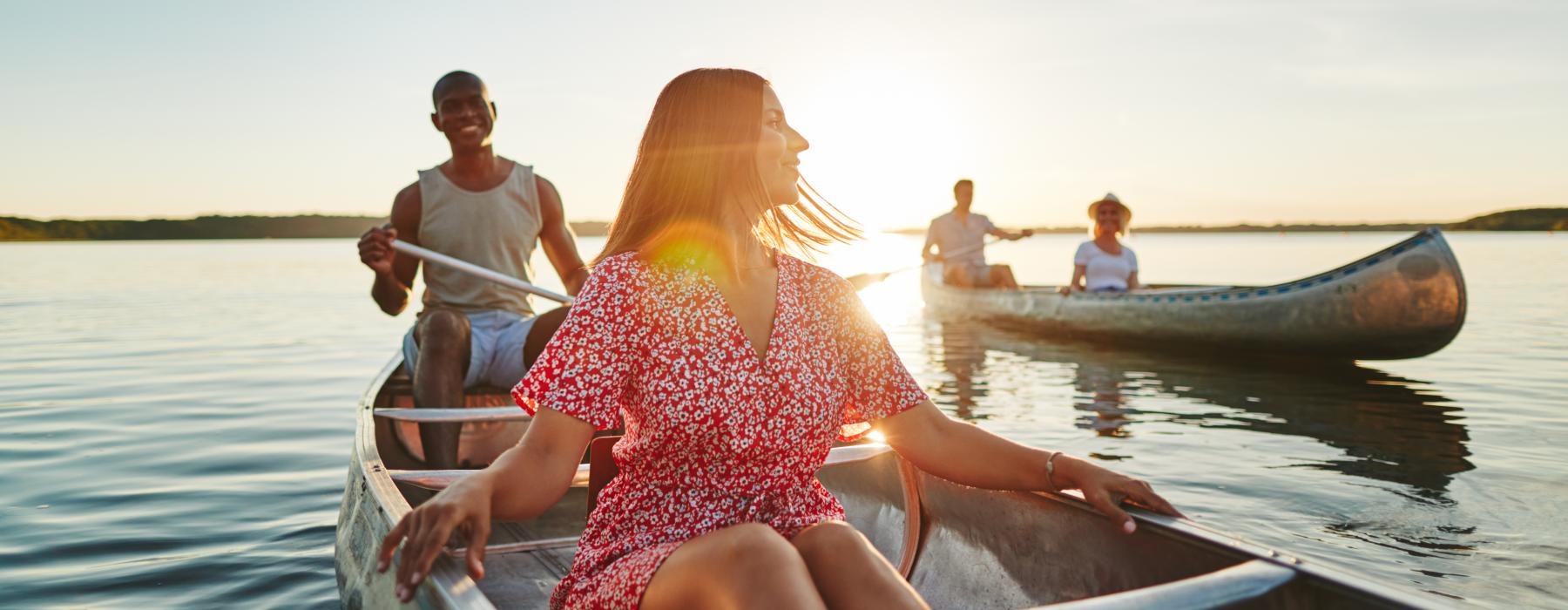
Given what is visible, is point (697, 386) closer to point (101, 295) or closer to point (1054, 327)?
point (1054, 327)

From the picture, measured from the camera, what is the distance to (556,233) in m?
5.39

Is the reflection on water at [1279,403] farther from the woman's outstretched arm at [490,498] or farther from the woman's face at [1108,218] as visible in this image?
the woman's outstretched arm at [490,498]

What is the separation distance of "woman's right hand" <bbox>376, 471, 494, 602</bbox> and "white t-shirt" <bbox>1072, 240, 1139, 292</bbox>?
11660 millimetres

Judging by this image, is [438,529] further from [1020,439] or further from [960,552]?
[1020,439]

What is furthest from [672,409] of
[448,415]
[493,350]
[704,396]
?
[493,350]

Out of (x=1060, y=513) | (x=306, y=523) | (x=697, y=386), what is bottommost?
(x=306, y=523)

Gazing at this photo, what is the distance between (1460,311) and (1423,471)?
3.90 m

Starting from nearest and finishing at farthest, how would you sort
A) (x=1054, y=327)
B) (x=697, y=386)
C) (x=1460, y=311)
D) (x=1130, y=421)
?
(x=697, y=386) < (x=1130, y=421) < (x=1460, y=311) < (x=1054, y=327)

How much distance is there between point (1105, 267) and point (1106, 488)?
1101 cm

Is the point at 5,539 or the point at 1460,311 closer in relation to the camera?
the point at 5,539

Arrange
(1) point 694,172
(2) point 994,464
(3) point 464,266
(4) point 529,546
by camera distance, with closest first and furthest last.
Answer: (1) point 694,172 → (2) point 994,464 → (4) point 529,546 → (3) point 464,266

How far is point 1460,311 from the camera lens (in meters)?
9.38

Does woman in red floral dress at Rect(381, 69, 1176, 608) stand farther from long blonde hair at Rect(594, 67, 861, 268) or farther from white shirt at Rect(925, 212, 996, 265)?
white shirt at Rect(925, 212, 996, 265)

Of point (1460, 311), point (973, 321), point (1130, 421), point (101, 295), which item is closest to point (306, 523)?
point (1130, 421)
